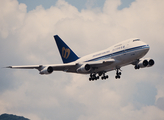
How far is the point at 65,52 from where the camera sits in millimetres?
A: 68562

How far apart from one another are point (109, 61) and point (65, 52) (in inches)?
741

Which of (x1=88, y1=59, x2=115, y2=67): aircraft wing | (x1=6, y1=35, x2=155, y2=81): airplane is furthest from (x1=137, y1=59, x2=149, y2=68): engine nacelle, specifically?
(x1=88, y1=59, x2=115, y2=67): aircraft wing

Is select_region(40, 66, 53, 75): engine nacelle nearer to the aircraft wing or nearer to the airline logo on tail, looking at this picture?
the aircraft wing

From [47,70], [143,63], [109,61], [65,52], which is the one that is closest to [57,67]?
[47,70]

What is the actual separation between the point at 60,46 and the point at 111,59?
21.0 metres

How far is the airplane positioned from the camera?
166 ft

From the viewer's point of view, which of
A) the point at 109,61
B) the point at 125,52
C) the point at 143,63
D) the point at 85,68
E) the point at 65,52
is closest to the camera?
the point at 125,52

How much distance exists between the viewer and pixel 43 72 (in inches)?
2189

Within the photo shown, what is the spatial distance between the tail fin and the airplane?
1.19 ft

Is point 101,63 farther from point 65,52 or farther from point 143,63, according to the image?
point 65,52

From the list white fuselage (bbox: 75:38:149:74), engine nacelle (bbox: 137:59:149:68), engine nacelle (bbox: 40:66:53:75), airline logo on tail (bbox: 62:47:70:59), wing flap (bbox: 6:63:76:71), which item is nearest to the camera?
white fuselage (bbox: 75:38:149:74)

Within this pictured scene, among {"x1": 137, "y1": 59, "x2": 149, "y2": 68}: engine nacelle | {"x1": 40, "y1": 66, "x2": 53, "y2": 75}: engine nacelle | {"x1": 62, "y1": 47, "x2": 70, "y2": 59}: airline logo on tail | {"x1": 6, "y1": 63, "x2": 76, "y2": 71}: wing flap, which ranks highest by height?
{"x1": 62, "y1": 47, "x2": 70, "y2": 59}: airline logo on tail

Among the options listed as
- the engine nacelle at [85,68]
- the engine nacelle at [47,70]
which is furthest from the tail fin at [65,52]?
the engine nacelle at [47,70]

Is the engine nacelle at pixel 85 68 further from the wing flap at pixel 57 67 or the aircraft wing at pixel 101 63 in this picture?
the wing flap at pixel 57 67
